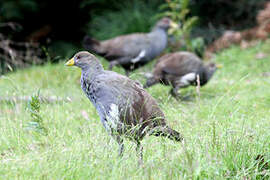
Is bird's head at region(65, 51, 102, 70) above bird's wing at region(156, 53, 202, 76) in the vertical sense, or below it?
above

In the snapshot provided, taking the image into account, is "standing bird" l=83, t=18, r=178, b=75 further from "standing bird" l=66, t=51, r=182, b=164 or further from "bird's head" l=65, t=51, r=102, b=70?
"standing bird" l=66, t=51, r=182, b=164

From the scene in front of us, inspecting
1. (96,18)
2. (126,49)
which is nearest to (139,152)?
(126,49)

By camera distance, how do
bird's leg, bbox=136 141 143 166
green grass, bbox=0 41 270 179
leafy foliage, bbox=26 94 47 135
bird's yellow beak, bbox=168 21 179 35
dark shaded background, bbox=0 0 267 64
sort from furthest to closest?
dark shaded background, bbox=0 0 267 64 < bird's yellow beak, bbox=168 21 179 35 < leafy foliage, bbox=26 94 47 135 < bird's leg, bbox=136 141 143 166 < green grass, bbox=0 41 270 179

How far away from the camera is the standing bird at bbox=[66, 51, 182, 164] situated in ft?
9.83

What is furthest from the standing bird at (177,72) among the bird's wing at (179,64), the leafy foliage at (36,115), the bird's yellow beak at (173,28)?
the leafy foliage at (36,115)

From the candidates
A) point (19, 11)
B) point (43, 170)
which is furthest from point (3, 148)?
point (19, 11)

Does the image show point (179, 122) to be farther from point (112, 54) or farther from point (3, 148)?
point (112, 54)

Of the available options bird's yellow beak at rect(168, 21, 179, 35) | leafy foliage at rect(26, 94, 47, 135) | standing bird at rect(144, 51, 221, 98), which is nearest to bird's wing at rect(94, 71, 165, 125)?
leafy foliage at rect(26, 94, 47, 135)

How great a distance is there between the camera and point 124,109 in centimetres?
309

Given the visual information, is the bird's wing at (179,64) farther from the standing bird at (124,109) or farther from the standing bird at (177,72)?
the standing bird at (124,109)

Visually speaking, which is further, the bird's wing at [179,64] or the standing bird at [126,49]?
the standing bird at [126,49]

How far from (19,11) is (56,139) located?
7253mm

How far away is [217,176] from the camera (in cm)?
250

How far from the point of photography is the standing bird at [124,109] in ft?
9.83
